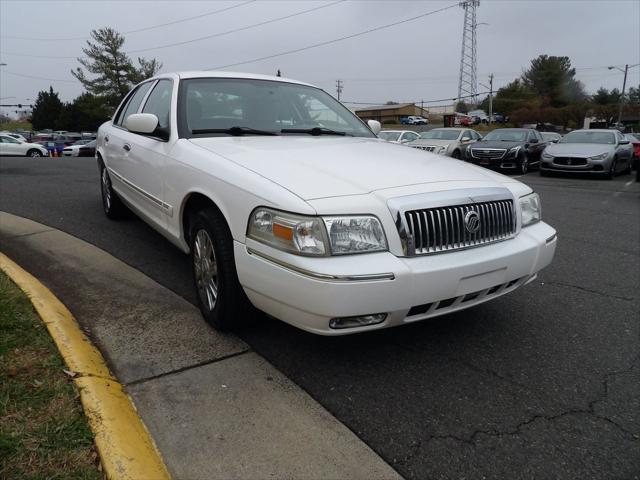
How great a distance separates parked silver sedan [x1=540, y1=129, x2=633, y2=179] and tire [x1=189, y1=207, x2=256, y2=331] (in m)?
13.1

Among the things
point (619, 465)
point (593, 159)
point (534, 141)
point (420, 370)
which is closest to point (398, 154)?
point (420, 370)

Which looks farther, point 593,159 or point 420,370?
point 593,159

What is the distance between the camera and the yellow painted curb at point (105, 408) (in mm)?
1905

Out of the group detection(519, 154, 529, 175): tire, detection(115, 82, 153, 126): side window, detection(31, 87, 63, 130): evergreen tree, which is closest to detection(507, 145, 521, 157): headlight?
detection(519, 154, 529, 175): tire

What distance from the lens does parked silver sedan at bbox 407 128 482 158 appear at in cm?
1545

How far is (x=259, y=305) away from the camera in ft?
8.60

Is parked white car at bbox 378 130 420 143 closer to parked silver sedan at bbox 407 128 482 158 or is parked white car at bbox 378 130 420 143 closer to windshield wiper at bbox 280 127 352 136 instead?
parked silver sedan at bbox 407 128 482 158

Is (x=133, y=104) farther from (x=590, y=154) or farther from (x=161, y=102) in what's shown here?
(x=590, y=154)

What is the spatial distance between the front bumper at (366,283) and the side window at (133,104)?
9.35ft

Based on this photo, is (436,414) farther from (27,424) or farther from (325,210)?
(27,424)

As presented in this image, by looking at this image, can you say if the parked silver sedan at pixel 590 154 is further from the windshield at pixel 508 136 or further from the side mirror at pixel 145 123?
the side mirror at pixel 145 123

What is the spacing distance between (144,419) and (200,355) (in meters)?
0.61

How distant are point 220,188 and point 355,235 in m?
0.87

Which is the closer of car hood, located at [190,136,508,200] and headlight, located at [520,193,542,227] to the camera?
car hood, located at [190,136,508,200]
